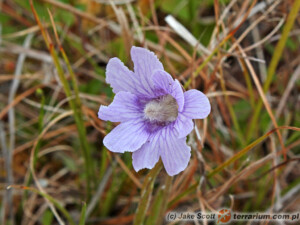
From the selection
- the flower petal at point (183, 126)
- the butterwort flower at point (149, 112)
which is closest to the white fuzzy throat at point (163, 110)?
the butterwort flower at point (149, 112)

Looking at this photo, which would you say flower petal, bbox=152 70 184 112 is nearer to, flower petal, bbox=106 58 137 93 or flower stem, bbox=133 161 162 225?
flower petal, bbox=106 58 137 93

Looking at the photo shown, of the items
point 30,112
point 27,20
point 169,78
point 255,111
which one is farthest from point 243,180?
point 27,20

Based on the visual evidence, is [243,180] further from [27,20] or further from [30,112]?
[27,20]

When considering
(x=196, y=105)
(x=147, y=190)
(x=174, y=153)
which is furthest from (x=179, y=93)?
(x=147, y=190)

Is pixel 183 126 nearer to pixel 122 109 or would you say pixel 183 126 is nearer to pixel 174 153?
pixel 174 153

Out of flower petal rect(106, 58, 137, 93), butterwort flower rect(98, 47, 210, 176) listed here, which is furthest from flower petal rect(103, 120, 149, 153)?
flower petal rect(106, 58, 137, 93)
